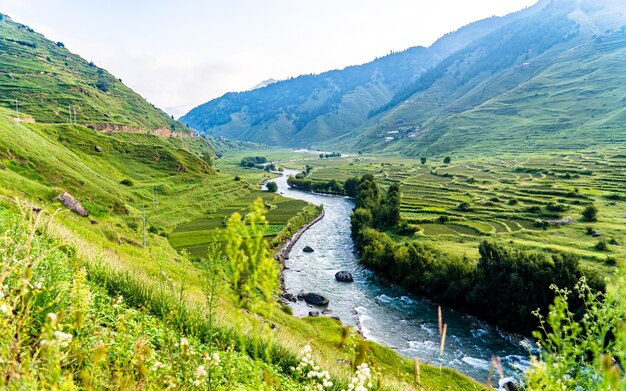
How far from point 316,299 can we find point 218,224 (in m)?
44.9

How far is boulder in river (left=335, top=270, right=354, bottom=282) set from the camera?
6088 cm

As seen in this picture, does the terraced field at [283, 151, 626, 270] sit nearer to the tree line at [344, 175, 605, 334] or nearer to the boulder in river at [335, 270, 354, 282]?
the tree line at [344, 175, 605, 334]

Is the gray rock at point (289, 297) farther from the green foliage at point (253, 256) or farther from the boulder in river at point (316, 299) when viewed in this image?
the green foliage at point (253, 256)

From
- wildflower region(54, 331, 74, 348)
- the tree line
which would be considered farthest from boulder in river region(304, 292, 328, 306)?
wildflower region(54, 331, 74, 348)

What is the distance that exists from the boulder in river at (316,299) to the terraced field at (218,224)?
47.2 ft

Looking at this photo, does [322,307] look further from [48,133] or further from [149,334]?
[48,133]

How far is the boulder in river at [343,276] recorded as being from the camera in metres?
60.9

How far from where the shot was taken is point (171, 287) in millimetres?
11938

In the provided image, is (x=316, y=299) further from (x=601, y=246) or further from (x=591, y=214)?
(x=591, y=214)

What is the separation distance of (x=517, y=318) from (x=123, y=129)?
175 metres

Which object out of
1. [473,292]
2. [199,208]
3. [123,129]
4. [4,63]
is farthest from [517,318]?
[4,63]

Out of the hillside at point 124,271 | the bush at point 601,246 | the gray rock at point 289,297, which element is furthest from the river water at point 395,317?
the bush at point 601,246

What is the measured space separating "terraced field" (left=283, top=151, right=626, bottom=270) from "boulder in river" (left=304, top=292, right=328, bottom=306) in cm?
2821

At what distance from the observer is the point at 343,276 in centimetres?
6119
